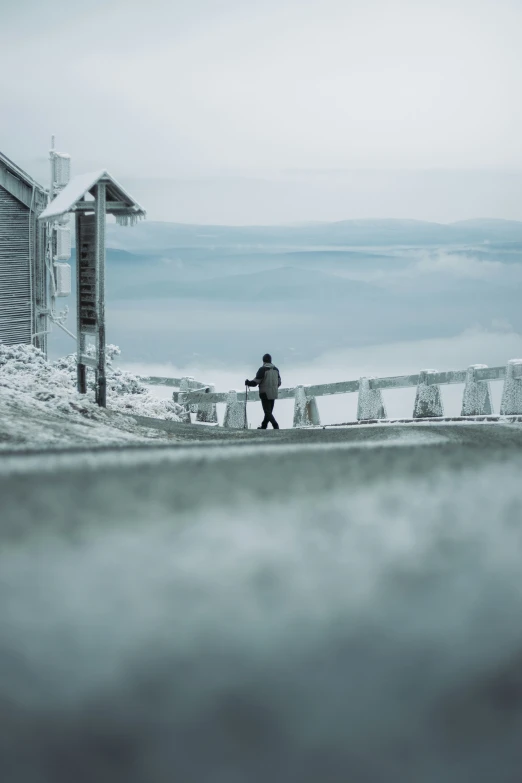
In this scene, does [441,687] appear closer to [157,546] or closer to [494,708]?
[494,708]

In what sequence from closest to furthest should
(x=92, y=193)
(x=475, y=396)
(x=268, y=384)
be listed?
(x=92, y=193) < (x=475, y=396) < (x=268, y=384)

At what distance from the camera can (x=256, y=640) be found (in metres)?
1.18

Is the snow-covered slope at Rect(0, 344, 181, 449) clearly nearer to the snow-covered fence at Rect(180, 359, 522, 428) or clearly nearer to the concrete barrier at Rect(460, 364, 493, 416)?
the snow-covered fence at Rect(180, 359, 522, 428)

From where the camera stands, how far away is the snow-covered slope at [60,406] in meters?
7.86

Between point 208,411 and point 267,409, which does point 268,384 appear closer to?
point 267,409

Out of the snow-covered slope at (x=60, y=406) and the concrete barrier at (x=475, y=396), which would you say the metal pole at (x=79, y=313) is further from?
the concrete barrier at (x=475, y=396)

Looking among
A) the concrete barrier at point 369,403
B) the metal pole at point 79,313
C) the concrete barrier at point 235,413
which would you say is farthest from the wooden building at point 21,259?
the concrete barrier at point 369,403

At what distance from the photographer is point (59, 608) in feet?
4.03

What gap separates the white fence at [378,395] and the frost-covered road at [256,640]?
1572 cm

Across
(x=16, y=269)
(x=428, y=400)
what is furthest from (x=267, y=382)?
(x=16, y=269)

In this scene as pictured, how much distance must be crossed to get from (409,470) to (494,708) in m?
0.94

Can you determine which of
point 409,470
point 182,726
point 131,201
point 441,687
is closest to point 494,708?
point 441,687

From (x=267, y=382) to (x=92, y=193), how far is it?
18.0 ft

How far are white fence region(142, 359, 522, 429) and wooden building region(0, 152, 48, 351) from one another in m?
5.54
